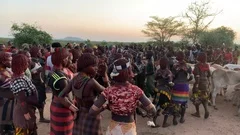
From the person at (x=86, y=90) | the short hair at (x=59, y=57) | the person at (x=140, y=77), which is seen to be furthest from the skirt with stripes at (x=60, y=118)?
the person at (x=140, y=77)

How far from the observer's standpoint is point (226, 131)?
20.7 ft

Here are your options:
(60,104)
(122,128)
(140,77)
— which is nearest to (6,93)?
(60,104)

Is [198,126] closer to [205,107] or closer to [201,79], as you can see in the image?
[205,107]

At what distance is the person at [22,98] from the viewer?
3.48 meters

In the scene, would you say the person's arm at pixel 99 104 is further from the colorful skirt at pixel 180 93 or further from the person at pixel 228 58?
the person at pixel 228 58

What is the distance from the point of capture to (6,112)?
13.0ft

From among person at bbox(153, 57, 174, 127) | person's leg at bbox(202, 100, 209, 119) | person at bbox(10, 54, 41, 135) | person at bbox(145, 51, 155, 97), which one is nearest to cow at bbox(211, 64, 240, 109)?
person's leg at bbox(202, 100, 209, 119)

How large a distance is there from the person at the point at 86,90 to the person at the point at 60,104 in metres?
0.12

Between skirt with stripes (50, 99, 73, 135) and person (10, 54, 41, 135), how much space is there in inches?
10.3

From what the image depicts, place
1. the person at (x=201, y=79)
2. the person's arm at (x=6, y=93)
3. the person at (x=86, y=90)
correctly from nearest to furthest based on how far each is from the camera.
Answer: the person at (x=86, y=90) → the person's arm at (x=6, y=93) → the person at (x=201, y=79)

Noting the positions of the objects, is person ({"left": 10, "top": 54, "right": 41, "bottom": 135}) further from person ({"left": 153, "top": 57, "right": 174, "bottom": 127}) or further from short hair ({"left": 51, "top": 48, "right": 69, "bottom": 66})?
person ({"left": 153, "top": 57, "right": 174, "bottom": 127})

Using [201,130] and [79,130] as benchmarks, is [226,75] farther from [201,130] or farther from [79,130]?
[79,130]

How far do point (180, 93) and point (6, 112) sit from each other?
391 centimetres

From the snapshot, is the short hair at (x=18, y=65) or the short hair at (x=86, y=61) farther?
the short hair at (x=18, y=65)
